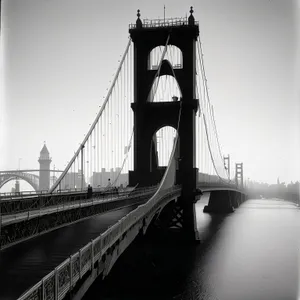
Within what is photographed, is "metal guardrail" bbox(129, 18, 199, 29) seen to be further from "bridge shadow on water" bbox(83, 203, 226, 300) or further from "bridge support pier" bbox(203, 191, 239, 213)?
"bridge support pier" bbox(203, 191, 239, 213)

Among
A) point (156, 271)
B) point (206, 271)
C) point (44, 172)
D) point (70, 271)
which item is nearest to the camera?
point (70, 271)

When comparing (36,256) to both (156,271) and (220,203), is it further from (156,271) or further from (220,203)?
(220,203)

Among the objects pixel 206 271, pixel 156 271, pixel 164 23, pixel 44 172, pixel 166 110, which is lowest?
pixel 206 271

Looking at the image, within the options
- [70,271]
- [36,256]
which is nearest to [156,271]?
[36,256]

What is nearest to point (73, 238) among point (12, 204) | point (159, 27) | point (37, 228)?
point (37, 228)

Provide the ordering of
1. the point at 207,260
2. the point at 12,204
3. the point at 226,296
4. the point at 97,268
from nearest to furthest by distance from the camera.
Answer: the point at 97,268 < the point at 12,204 < the point at 226,296 < the point at 207,260

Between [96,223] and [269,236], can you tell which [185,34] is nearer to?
[269,236]
